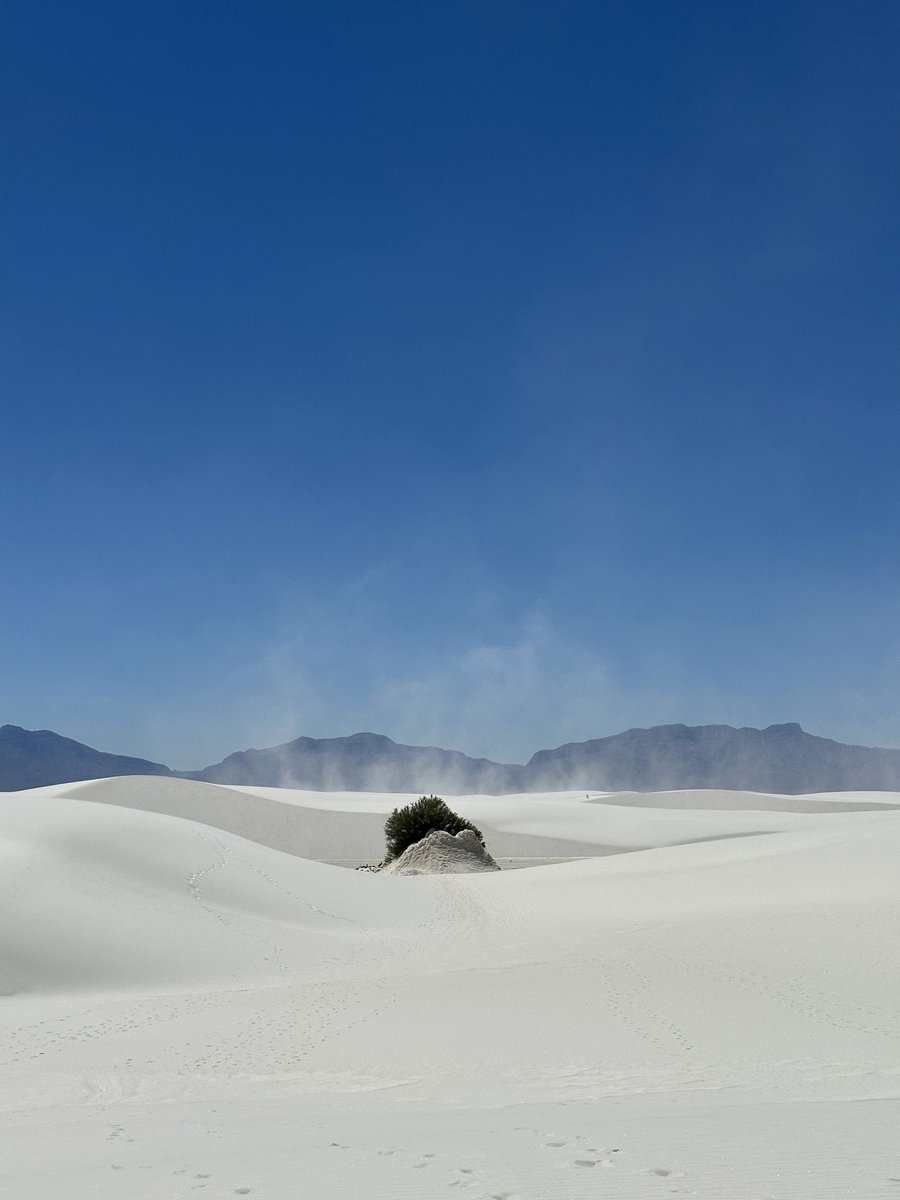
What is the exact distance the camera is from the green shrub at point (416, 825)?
3541 centimetres

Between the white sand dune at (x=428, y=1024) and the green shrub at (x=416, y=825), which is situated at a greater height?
the green shrub at (x=416, y=825)

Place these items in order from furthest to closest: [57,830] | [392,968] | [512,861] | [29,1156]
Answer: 1. [512,861]
2. [57,830]
3. [392,968]
4. [29,1156]

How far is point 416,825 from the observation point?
35.5 m

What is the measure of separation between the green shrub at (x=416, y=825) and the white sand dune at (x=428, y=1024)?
10.2 meters

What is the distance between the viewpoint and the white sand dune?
191 inches

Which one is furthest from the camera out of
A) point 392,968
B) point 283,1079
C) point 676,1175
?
point 392,968

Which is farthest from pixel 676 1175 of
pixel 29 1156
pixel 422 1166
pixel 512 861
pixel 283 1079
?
pixel 512 861

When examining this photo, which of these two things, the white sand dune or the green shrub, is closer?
the white sand dune

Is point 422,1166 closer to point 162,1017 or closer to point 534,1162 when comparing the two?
point 534,1162

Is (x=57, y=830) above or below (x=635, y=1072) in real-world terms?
above

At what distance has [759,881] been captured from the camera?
20.9 m

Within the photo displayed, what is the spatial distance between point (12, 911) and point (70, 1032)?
15.3ft

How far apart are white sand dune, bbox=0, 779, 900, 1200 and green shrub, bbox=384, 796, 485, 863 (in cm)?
1019

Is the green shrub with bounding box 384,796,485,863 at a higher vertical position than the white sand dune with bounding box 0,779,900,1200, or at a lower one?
higher
